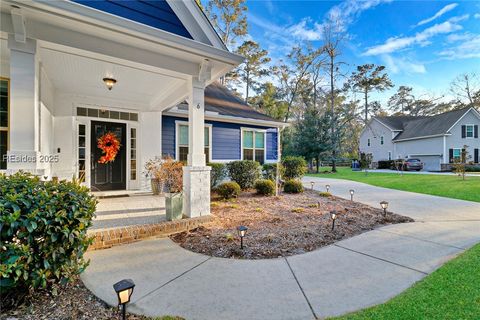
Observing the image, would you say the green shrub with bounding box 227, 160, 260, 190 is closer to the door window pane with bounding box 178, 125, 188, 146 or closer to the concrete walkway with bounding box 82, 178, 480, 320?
the door window pane with bounding box 178, 125, 188, 146

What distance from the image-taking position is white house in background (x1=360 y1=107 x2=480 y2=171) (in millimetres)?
23125

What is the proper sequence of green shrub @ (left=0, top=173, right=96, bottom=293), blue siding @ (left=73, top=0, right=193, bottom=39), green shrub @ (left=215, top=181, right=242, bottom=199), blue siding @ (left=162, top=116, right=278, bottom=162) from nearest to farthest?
green shrub @ (left=0, top=173, right=96, bottom=293)
blue siding @ (left=73, top=0, right=193, bottom=39)
green shrub @ (left=215, top=181, right=242, bottom=199)
blue siding @ (left=162, top=116, right=278, bottom=162)

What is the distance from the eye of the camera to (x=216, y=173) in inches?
342

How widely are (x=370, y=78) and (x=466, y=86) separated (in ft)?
43.4

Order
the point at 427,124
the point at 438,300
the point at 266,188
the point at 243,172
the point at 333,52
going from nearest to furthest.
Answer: the point at 438,300, the point at 266,188, the point at 243,172, the point at 333,52, the point at 427,124

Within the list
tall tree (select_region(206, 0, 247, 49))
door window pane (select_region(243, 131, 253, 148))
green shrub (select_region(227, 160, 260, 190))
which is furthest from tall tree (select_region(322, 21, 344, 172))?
green shrub (select_region(227, 160, 260, 190))

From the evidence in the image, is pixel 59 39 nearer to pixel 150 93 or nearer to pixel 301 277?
pixel 150 93

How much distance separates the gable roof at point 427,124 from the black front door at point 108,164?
2916cm

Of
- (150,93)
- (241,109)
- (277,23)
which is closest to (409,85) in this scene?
(277,23)

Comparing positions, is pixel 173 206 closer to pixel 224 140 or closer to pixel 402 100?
pixel 224 140

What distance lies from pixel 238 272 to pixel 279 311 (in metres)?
0.87

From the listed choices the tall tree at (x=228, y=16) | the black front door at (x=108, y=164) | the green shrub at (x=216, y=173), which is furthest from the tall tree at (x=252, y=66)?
the black front door at (x=108, y=164)

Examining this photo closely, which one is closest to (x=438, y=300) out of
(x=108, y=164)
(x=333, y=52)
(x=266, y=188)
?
(x=266, y=188)

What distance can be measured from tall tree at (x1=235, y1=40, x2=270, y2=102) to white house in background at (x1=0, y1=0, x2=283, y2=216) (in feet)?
63.0
